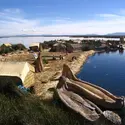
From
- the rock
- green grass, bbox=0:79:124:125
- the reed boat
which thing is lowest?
the rock

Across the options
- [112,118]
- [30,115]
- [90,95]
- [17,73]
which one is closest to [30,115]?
[30,115]

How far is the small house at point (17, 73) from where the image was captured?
1188 cm

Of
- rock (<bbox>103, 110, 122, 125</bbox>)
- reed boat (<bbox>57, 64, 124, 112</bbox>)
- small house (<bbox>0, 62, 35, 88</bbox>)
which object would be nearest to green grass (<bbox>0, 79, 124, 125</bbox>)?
rock (<bbox>103, 110, 122, 125</bbox>)

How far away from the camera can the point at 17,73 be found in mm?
12172

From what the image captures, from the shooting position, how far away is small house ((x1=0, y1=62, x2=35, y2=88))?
11882 mm

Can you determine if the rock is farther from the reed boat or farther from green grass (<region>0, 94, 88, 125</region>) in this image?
green grass (<region>0, 94, 88, 125</region>)

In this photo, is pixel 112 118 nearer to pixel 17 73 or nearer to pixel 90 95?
pixel 90 95

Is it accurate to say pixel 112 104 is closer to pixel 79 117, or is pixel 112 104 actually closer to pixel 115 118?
pixel 115 118

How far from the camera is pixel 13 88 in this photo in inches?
354

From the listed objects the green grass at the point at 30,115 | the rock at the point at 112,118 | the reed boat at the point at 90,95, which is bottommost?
the rock at the point at 112,118

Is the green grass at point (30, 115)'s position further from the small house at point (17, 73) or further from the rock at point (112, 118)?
the small house at point (17, 73)

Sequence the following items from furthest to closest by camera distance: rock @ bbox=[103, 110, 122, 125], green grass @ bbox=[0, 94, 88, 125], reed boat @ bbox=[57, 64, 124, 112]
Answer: reed boat @ bbox=[57, 64, 124, 112] → rock @ bbox=[103, 110, 122, 125] → green grass @ bbox=[0, 94, 88, 125]

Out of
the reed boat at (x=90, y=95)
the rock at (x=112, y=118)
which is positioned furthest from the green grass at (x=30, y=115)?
the reed boat at (x=90, y=95)

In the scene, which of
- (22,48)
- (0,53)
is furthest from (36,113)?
(22,48)
